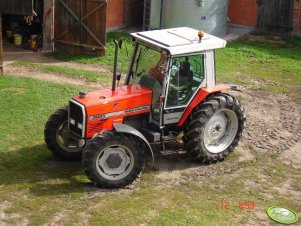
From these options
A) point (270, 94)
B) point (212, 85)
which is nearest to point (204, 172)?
point (212, 85)

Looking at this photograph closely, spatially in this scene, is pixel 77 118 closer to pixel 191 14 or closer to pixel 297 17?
pixel 191 14

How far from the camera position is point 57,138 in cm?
1073

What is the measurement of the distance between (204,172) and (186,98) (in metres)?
1.40

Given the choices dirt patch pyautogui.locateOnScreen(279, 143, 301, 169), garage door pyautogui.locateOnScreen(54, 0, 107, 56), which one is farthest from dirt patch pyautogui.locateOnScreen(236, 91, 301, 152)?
garage door pyautogui.locateOnScreen(54, 0, 107, 56)

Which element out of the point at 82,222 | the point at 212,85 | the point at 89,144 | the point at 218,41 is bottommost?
the point at 82,222

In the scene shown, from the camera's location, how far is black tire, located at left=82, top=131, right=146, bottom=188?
31.0 ft

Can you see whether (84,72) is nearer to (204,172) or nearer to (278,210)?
(204,172)

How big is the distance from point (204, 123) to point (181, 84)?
2.69 ft

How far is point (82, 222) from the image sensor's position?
875 centimetres

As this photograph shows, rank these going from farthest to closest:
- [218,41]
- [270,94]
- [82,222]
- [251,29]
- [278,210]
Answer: [251,29], [270,94], [218,41], [278,210], [82,222]

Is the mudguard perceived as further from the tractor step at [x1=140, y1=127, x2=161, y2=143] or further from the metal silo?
the metal silo

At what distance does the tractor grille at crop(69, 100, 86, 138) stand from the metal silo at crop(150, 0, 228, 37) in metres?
11.4

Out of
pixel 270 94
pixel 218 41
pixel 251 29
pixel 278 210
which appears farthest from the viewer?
pixel 251 29

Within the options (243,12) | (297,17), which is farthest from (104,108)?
(243,12)
